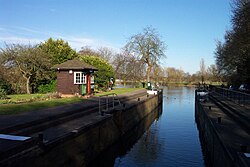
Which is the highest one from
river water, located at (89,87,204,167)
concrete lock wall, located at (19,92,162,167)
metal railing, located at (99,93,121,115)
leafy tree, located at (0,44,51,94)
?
leafy tree, located at (0,44,51,94)

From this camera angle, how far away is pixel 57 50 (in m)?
35.3

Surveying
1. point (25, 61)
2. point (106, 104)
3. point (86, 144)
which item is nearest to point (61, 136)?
point (86, 144)

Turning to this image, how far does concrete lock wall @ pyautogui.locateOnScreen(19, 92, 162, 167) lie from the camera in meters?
9.06

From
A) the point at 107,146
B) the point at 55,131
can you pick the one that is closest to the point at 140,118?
the point at 107,146

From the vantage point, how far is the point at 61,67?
27312 mm

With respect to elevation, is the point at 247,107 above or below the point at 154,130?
above

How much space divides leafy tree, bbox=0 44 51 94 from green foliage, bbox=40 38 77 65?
3265 millimetres

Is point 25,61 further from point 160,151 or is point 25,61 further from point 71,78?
point 160,151

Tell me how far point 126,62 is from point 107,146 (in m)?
45.0

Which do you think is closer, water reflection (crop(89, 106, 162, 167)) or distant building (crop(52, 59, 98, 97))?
water reflection (crop(89, 106, 162, 167))

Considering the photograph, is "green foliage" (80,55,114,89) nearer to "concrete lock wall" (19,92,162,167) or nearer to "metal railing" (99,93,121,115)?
"metal railing" (99,93,121,115)

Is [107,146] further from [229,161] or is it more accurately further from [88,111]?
[229,161]

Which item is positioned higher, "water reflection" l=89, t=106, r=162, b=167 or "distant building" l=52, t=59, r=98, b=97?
"distant building" l=52, t=59, r=98, b=97

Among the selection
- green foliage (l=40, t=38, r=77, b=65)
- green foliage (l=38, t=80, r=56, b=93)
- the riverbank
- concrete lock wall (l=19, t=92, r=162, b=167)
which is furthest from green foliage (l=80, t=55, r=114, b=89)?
the riverbank
